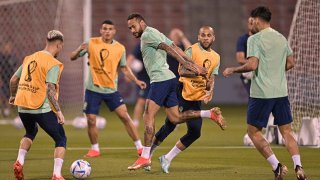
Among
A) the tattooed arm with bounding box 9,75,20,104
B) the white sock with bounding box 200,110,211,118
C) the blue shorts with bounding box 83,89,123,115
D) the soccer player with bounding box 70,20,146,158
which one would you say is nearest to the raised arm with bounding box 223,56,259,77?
the white sock with bounding box 200,110,211,118

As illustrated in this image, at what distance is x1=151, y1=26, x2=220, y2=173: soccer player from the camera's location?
37.7 feet

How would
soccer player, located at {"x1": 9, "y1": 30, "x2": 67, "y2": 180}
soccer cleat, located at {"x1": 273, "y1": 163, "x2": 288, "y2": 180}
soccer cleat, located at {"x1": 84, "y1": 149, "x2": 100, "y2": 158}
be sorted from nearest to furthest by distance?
soccer cleat, located at {"x1": 273, "y1": 163, "x2": 288, "y2": 180}
soccer player, located at {"x1": 9, "y1": 30, "x2": 67, "y2": 180}
soccer cleat, located at {"x1": 84, "y1": 149, "x2": 100, "y2": 158}

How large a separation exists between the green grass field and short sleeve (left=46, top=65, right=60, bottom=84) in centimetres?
136

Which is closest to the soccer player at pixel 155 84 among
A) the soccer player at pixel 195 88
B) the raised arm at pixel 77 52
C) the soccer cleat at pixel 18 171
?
the soccer player at pixel 195 88

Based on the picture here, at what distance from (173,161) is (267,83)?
9.75 ft

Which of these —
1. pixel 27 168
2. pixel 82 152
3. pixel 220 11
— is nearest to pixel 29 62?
pixel 27 168

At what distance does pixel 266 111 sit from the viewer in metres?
9.93

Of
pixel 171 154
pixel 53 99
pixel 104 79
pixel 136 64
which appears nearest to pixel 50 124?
pixel 53 99

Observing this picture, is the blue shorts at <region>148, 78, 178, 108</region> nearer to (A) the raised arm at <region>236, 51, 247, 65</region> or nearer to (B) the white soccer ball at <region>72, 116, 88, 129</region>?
(A) the raised arm at <region>236, 51, 247, 65</region>

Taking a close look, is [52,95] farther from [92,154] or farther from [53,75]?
[92,154]

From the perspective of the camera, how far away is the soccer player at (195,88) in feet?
37.7

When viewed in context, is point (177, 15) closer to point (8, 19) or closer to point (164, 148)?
point (8, 19)

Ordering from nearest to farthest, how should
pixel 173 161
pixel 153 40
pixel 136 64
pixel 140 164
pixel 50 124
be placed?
pixel 50 124 < pixel 140 164 < pixel 153 40 < pixel 173 161 < pixel 136 64

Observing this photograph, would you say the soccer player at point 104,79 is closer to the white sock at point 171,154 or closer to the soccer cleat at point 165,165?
the white sock at point 171,154
